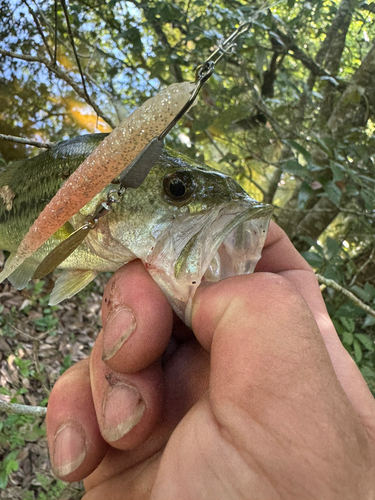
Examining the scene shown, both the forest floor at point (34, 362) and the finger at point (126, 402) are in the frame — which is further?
the forest floor at point (34, 362)

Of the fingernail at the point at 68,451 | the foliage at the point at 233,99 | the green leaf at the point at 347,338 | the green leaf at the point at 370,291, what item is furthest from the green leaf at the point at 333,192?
the fingernail at the point at 68,451

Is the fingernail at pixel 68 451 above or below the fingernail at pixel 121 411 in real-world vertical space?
below

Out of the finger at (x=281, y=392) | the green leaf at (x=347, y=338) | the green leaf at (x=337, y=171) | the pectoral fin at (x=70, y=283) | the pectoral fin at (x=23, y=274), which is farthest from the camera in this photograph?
the green leaf at (x=347, y=338)

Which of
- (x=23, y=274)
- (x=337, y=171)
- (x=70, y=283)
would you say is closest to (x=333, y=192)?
(x=337, y=171)

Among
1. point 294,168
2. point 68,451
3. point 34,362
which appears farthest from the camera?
point 34,362

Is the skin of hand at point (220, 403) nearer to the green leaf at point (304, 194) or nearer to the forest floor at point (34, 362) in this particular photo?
the forest floor at point (34, 362)

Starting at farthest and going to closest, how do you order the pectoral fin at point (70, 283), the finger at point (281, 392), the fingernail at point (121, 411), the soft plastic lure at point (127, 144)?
the pectoral fin at point (70, 283), the fingernail at point (121, 411), the soft plastic lure at point (127, 144), the finger at point (281, 392)

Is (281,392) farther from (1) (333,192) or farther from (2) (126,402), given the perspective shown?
(1) (333,192)
